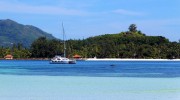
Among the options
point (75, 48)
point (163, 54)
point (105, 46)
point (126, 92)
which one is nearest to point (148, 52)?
point (163, 54)

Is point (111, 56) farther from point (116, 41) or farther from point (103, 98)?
point (103, 98)

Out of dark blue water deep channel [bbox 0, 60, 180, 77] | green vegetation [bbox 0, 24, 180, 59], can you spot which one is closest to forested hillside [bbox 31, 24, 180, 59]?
green vegetation [bbox 0, 24, 180, 59]

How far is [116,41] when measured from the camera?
171500 mm

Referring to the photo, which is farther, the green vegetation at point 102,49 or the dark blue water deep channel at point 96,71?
the green vegetation at point 102,49

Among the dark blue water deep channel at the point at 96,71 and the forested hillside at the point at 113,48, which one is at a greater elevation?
the forested hillside at the point at 113,48

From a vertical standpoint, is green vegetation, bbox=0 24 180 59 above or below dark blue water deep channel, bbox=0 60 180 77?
above

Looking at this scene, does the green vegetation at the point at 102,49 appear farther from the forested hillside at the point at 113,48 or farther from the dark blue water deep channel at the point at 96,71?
the dark blue water deep channel at the point at 96,71

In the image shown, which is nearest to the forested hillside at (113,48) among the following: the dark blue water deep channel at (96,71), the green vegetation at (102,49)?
the green vegetation at (102,49)

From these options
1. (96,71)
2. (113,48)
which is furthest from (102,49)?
(96,71)

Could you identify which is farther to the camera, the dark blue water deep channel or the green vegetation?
the green vegetation

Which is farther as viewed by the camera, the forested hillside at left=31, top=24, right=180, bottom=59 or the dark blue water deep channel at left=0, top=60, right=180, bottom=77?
the forested hillside at left=31, top=24, right=180, bottom=59

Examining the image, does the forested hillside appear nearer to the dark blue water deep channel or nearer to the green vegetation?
the green vegetation

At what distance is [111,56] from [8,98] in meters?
132

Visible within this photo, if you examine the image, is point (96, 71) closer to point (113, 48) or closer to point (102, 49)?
point (102, 49)
